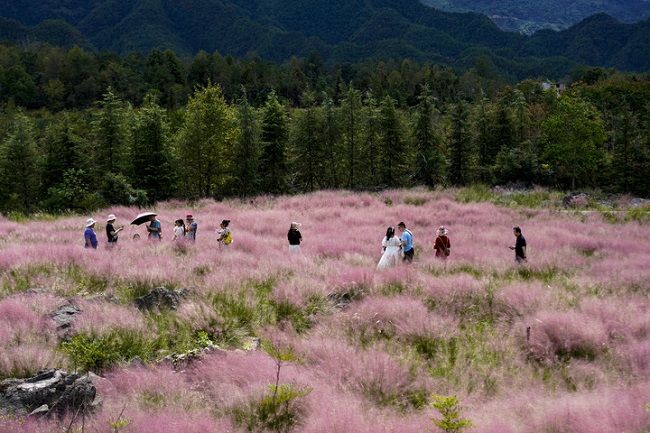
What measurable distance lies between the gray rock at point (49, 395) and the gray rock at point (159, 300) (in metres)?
3.01

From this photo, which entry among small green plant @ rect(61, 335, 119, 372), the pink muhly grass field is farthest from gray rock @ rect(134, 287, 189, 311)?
small green plant @ rect(61, 335, 119, 372)

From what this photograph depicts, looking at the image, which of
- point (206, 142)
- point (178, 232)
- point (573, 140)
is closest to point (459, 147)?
point (573, 140)

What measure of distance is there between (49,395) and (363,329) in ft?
14.5

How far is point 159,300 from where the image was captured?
26.8ft

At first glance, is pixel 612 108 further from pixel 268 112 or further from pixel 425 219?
pixel 425 219

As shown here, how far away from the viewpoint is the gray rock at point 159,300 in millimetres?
8062

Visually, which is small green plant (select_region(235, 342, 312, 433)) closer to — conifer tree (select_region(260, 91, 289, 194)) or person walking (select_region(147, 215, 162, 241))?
person walking (select_region(147, 215, 162, 241))

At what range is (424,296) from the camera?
28.7ft

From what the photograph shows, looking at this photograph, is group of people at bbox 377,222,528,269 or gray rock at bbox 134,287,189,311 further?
group of people at bbox 377,222,528,269

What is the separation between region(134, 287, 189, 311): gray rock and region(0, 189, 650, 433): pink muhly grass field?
36cm

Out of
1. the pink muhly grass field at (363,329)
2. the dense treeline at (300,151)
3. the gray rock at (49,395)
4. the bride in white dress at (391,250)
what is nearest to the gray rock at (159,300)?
the pink muhly grass field at (363,329)

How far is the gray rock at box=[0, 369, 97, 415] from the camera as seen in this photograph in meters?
4.64

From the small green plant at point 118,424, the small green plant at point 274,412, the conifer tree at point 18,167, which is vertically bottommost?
the small green plant at point 274,412

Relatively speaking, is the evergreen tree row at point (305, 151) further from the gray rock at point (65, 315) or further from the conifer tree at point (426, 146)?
the gray rock at point (65, 315)
